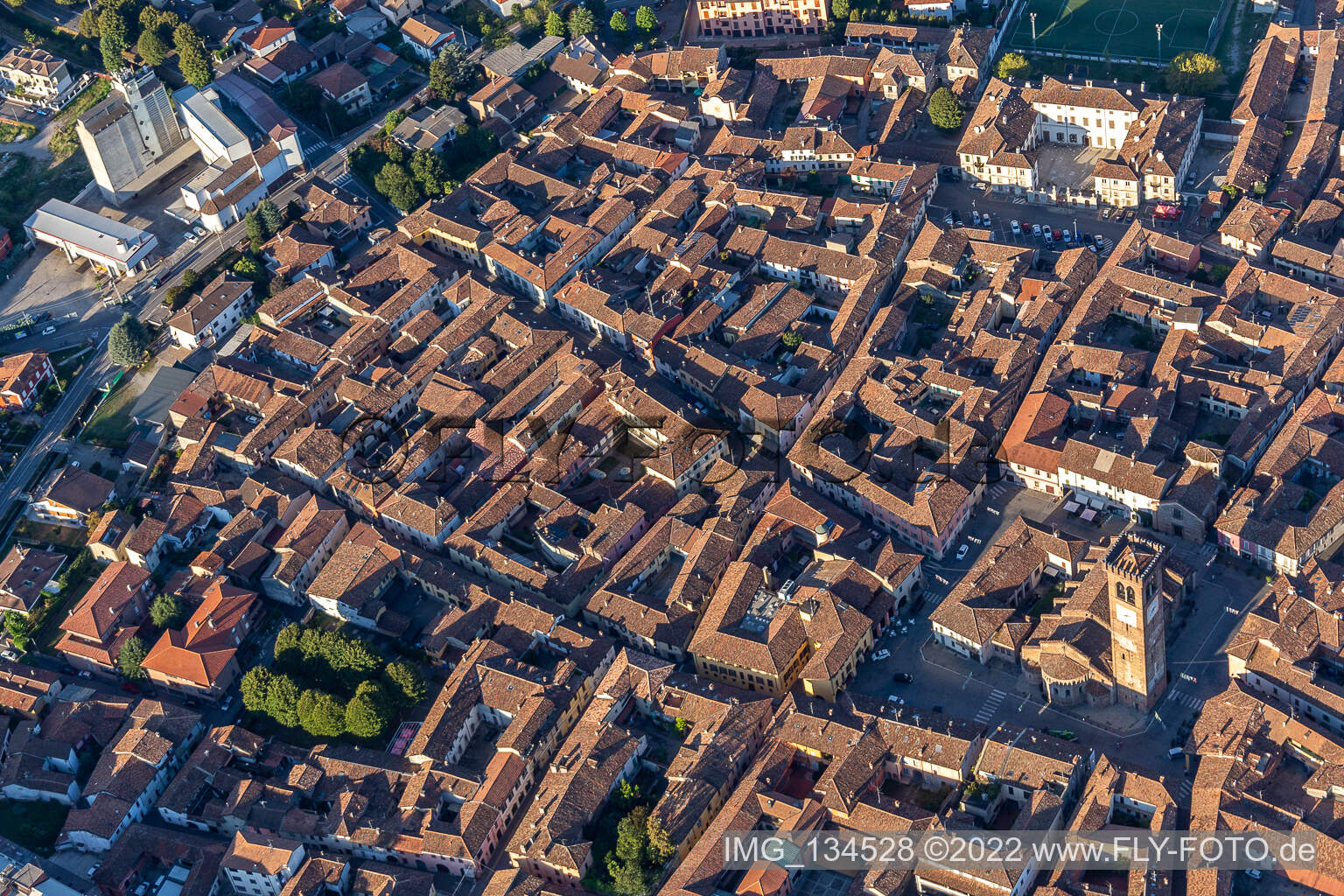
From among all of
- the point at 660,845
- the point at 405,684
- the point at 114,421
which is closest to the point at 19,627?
the point at 114,421

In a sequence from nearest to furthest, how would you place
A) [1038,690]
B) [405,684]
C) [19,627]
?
1. [1038,690]
2. [405,684]
3. [19,627]

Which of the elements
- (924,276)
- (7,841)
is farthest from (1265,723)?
(7,841)

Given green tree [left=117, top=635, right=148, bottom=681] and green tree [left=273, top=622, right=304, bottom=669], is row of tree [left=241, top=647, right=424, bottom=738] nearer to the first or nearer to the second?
green tree [left=273, top=622, right=304, bottom=669]

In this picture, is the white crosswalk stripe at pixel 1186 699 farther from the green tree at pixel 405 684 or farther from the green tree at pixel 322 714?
the green tree at pixel 322 714

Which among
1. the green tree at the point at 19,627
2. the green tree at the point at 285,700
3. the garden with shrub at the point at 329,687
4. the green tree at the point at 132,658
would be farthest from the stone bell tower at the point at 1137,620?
the green tree at the point at 19,627

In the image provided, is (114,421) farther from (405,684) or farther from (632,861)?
(632,861)

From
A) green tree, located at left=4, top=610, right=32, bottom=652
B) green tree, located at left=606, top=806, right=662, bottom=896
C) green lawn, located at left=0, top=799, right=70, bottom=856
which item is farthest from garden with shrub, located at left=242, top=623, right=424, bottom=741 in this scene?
green tree, located at left=606, top=806, right=662, bottom=896
